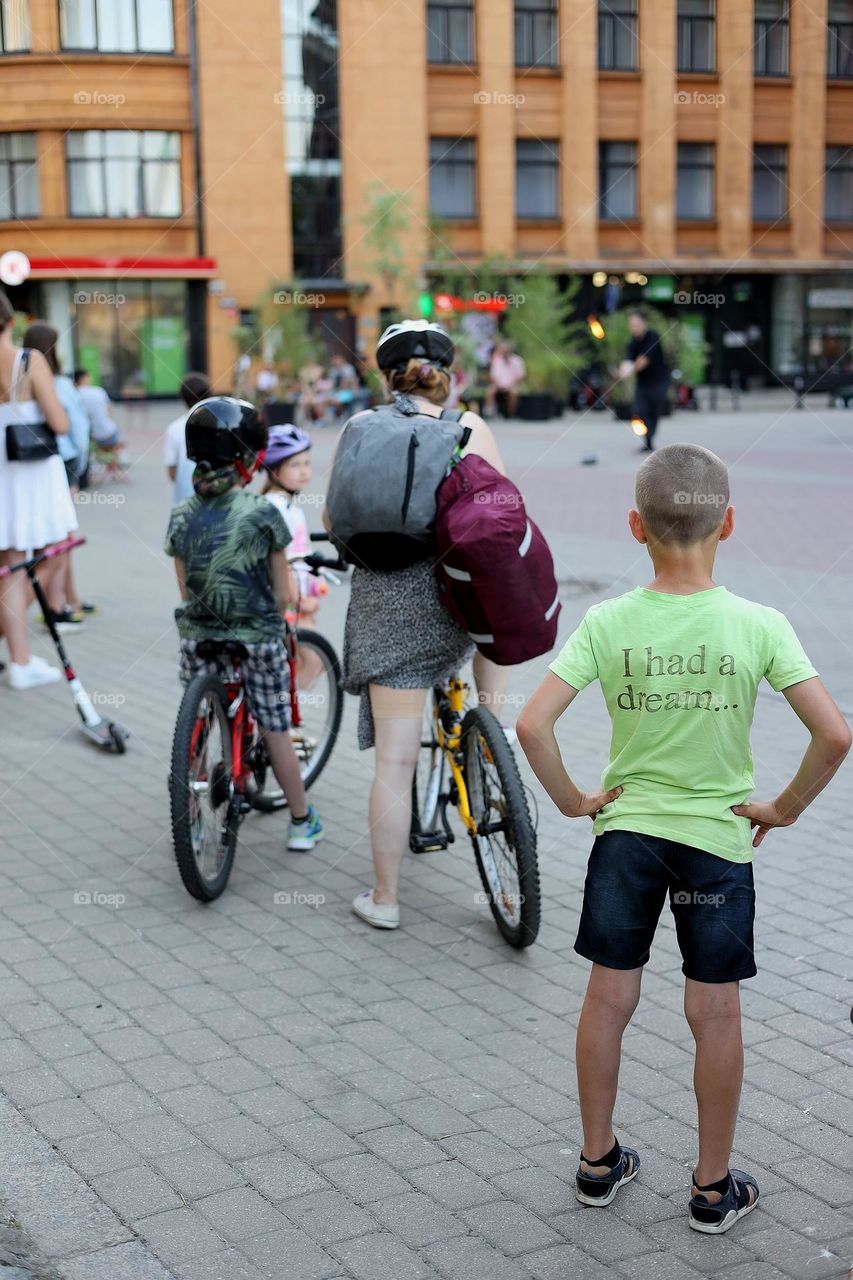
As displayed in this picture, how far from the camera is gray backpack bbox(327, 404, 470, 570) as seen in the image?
4.49 meters

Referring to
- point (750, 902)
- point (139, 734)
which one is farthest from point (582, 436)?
point (750, 902)

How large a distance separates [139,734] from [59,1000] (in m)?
3.22

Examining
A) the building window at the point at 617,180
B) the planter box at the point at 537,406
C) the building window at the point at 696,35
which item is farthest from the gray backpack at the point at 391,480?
Result: the building window at the point at 617,180

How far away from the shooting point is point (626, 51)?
43.3 meters

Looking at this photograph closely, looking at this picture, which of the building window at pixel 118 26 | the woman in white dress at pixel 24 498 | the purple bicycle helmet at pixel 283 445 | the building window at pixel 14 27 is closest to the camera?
the purple bicycle helmet at pixel 283 445

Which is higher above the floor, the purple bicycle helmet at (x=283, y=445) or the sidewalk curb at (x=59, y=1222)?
the purple bicycle helmet at (x=283, y=445)

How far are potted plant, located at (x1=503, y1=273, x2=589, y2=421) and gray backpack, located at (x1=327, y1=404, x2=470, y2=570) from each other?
28088 mm

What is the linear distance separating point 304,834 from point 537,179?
41.5m

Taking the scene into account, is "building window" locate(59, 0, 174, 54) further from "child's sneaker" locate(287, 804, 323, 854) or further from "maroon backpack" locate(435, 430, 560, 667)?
"maroon backpack" locate(435, 430, 560, 667)

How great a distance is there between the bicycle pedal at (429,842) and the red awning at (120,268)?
129ft

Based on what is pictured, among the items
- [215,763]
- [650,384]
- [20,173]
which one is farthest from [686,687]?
[20,173]

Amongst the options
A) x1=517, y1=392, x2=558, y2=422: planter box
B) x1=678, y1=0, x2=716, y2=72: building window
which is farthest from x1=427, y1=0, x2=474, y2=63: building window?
x1=517, y1=392, x2=558, y2=422: planter box

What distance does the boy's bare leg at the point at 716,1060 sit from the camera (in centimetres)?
306

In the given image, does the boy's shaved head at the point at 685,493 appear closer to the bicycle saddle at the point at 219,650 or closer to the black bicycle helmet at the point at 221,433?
the black bicycle helmet at the point at 221,433
